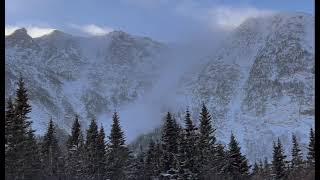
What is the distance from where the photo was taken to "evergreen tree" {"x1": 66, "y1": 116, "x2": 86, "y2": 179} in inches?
3132

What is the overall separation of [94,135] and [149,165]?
1204 cm

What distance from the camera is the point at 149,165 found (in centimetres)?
8531

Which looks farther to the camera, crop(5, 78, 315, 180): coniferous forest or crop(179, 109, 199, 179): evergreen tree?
crop(179, 109, 199, 179): evergreen tree

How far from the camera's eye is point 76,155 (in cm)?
7931

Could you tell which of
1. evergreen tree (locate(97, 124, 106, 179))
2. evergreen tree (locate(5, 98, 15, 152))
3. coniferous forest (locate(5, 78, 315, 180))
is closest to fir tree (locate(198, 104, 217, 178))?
coniferous forest (locate(5, 78, 315, 180))

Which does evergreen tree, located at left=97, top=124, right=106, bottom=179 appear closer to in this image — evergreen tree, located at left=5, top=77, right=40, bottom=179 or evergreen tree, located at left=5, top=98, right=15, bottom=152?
evergreen tree, located at left=5, top=77, right=40, bottom=179

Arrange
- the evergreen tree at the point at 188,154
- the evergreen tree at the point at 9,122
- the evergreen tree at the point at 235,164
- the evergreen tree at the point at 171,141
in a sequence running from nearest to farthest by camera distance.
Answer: the evergreen tree at the point at 9,122 < the evergreen tree at the point at 188,154 < the evergreen tree at the point at 171,141 < the evergreen tree at the point at 235,164

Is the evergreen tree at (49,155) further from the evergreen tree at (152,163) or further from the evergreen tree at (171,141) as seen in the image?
the evergreen tree at (171,141)

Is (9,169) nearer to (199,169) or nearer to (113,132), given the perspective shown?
(199,169)

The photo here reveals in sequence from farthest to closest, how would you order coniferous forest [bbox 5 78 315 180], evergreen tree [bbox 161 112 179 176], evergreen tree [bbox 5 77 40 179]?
1. evergreen tree [bbox 161 112 179 176]
2. coniferous forest [bbox 5 78 315 180]
3. evergreen tree [bbox 5 77 40 179]

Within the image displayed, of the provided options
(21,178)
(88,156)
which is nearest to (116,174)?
(88,156)

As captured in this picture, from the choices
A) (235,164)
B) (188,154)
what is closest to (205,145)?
(188,154)

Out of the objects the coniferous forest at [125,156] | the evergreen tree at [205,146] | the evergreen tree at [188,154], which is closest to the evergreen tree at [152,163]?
the coniferous forest at [125,156]

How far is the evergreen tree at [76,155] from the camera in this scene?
79.6m
